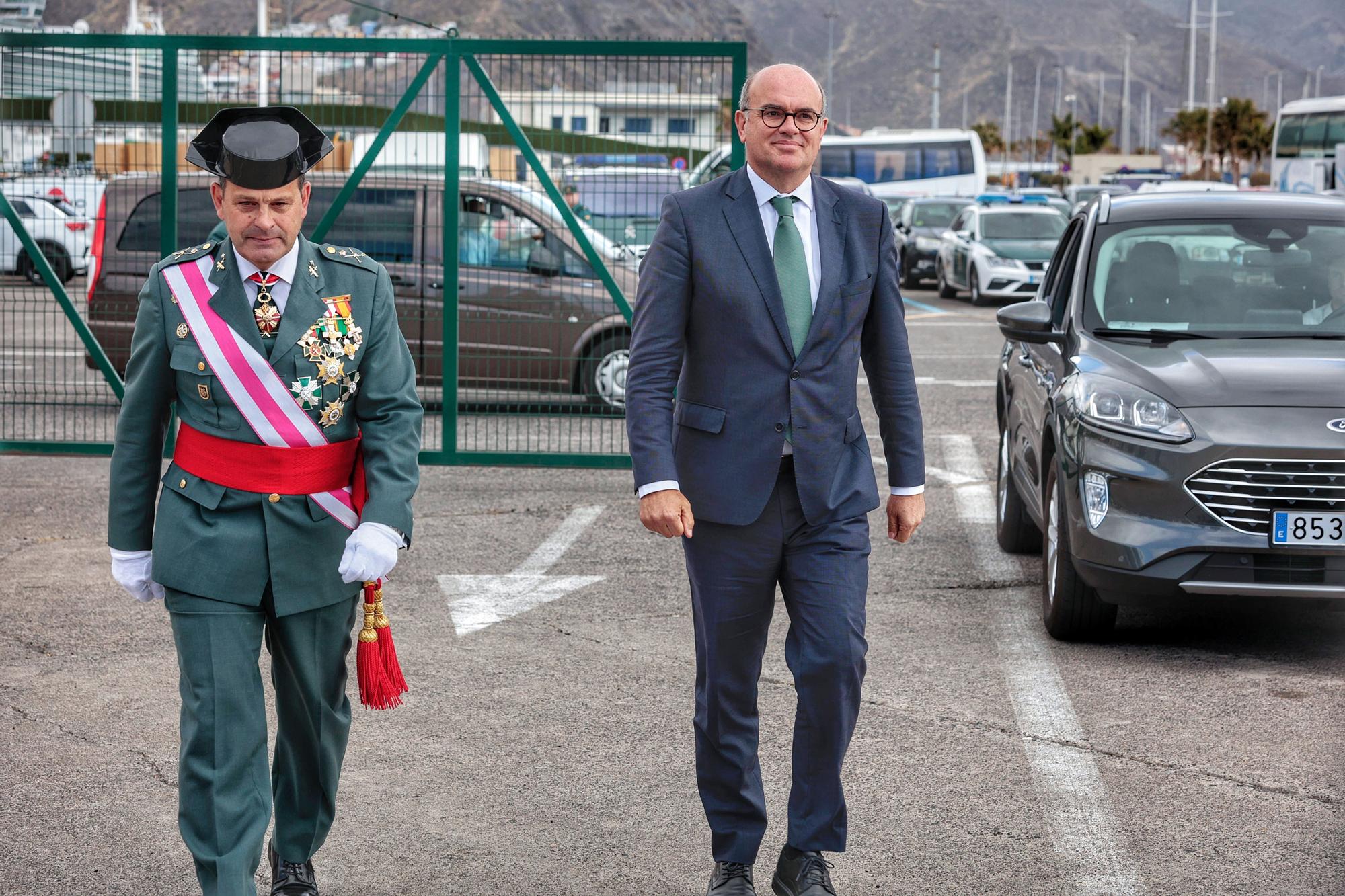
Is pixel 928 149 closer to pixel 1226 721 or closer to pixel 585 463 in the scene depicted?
pixel 585 463

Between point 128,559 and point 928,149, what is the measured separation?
49.0 meters

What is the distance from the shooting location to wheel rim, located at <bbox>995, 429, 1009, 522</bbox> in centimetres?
810

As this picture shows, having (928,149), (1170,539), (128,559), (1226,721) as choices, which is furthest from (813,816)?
(928,149)

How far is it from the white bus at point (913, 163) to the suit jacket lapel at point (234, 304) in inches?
1879

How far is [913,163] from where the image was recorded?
51.1 metres

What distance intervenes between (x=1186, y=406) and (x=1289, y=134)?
37.1 meters

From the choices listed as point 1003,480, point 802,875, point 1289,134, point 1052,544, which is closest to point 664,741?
point 802,875

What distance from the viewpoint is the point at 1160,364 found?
20.7 feet

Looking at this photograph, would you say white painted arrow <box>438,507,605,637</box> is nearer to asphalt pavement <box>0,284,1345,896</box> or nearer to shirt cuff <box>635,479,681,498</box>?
asphalt pavement <box>0,284,1345,896</box>

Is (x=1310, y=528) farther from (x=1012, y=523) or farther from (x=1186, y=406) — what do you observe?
(x=1012, y=523)

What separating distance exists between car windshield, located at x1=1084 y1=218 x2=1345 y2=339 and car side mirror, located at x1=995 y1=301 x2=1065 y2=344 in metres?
0.17

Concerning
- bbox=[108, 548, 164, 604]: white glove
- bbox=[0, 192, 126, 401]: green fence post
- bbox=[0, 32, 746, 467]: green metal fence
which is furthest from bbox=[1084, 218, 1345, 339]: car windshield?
bbox=[0, 192, 126, 401]: green fence post

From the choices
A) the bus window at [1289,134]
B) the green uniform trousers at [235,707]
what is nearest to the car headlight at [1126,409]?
the green uniform trousers at [235,707]

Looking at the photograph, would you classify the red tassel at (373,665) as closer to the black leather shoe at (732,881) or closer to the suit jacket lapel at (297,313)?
the suit jacket lapel at (297,313)
